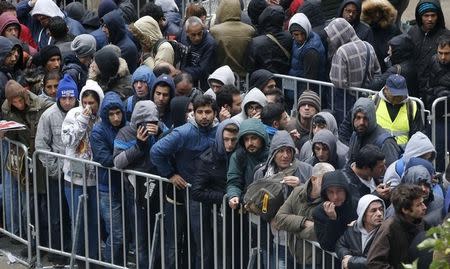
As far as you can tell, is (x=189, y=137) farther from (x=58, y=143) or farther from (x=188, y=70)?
(x=188, y=70)

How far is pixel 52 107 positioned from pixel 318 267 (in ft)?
11.8

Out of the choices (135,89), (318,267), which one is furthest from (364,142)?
(135,89)

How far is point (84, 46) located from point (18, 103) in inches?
60.0

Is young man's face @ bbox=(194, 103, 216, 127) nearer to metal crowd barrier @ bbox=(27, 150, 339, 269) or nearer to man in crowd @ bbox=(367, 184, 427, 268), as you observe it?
metal crowd barrier @ bbox=(27, 150, 339, 269)

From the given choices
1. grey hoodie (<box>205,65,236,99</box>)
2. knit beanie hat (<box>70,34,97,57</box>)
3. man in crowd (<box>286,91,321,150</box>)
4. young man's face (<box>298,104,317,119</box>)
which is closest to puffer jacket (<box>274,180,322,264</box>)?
man in crowd (<box>286,91,321,150</box>)

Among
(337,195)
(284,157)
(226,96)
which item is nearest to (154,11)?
(226,96)

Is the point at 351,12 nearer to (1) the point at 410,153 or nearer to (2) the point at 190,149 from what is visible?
(2) the point at 190,149

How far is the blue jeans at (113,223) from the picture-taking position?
12.6 m

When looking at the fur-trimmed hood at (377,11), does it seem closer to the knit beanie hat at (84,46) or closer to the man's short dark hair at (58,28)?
the knit beanie hat at (84,46)

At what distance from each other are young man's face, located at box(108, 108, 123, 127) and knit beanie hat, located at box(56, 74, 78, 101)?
0.78m

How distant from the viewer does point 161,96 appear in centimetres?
1275

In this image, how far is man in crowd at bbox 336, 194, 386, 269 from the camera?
9.90 m

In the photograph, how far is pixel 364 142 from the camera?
1161 cm

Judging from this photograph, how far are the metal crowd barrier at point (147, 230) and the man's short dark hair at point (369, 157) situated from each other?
0.78m
